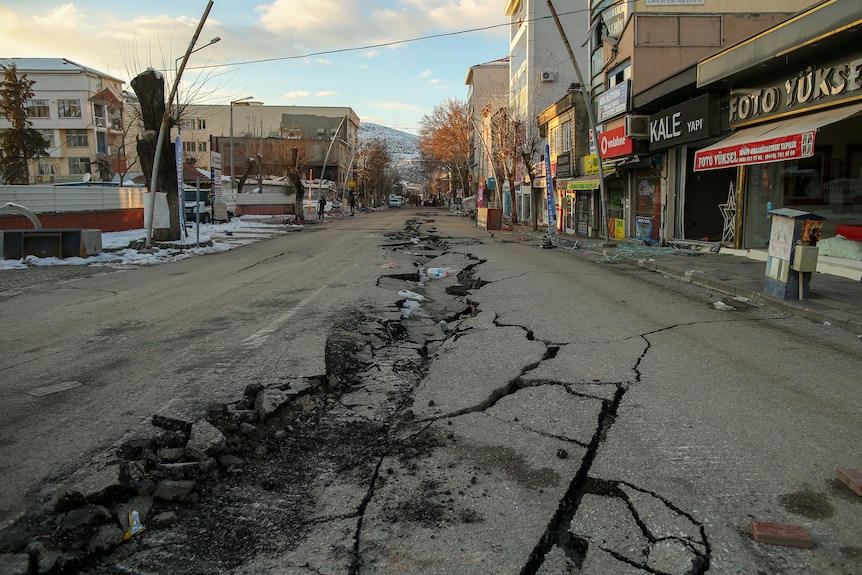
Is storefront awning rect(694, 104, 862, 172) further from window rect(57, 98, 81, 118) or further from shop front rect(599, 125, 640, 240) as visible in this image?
window rect(57, 98, 81, 118)

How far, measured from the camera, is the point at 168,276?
43.4 ft

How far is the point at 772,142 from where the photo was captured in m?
12.2

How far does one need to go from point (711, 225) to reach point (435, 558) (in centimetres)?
1886

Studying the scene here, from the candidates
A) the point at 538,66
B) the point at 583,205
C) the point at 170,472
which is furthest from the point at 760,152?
the point at 538,66

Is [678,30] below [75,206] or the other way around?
the other way around

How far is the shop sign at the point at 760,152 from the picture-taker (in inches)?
438

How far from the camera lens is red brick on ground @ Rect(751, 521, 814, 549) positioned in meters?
2.74

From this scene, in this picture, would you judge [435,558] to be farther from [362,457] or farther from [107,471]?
[107,471]

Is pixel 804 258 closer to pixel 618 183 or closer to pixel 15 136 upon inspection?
pixel 618 183

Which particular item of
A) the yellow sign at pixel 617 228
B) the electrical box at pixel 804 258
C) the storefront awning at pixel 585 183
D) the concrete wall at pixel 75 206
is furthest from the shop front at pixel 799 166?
the concrete wall at pixel 75 206

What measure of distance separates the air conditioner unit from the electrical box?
39.8 feet

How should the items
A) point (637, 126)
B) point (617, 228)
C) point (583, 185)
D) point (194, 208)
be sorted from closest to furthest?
point (637, 126) < point (617, 228) < point (583, 185) < point (194, 208)

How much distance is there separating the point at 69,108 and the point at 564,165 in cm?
5363

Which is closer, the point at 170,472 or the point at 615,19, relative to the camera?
the point at 170,472
